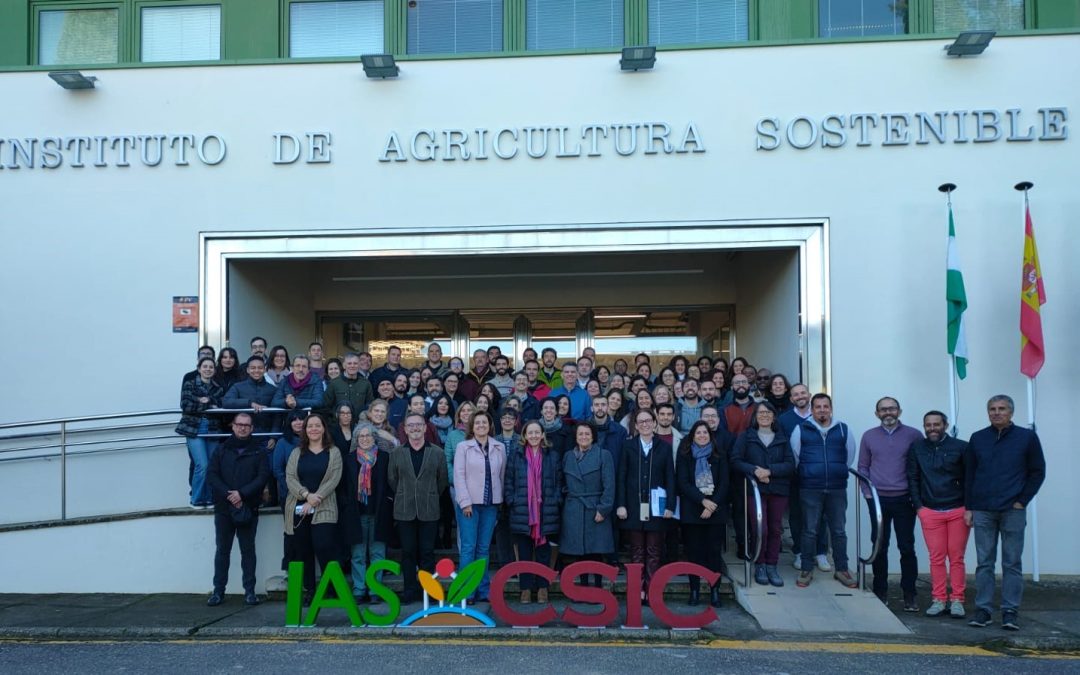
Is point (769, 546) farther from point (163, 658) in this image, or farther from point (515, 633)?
point (163, 658)

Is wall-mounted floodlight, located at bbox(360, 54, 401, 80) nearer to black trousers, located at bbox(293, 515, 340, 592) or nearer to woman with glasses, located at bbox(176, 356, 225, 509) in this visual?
woman with glasses, located at bbox(176, 356, 225, 509)

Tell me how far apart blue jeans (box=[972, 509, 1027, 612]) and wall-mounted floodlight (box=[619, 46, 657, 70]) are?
5.28 meters

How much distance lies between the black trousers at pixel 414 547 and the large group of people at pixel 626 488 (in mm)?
16

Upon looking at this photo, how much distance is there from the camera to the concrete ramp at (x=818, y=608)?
7491 mm

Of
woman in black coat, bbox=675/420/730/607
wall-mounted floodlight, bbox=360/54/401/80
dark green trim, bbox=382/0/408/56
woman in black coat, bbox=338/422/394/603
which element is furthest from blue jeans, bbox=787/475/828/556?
dark green trim, bbox=382/0/408/56

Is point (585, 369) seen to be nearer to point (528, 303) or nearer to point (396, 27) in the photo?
point (528, 303)

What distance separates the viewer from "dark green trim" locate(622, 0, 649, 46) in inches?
428

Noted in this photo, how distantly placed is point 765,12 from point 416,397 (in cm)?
571

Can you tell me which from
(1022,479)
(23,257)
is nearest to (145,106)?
(23,257)

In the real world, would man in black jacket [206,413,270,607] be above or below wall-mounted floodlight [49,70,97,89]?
below

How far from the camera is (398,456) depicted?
834 cm

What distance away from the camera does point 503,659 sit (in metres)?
6.59

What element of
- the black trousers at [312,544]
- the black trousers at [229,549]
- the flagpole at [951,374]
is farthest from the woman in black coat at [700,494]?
the black trousers at [229,549]

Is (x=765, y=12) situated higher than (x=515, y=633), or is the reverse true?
(x=765, y=12)
